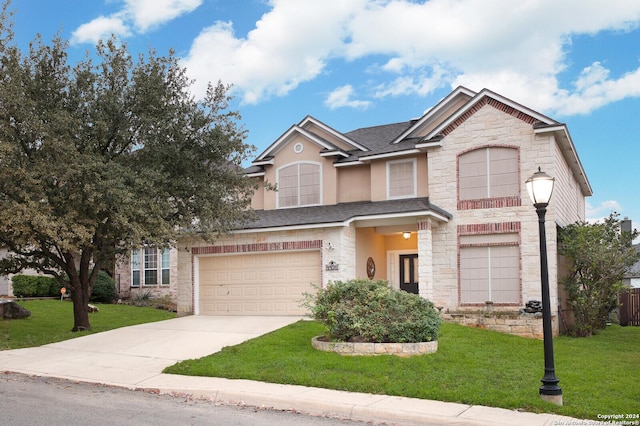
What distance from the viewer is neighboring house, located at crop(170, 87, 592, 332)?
19.0 meters

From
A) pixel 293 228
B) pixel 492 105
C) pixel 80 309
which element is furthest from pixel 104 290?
pixel 492 105


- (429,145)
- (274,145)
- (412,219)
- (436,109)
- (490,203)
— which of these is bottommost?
(412,219)

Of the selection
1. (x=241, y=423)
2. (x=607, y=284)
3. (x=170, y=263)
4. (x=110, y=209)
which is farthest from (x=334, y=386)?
(x=170, y=263)

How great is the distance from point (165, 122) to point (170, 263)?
14242mm

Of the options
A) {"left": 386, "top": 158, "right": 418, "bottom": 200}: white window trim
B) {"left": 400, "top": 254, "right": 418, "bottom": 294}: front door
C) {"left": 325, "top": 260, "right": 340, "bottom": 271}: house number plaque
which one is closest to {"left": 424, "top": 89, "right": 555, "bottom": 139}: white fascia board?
{"left": 386, "top": 158, "right": 418, "bottom": 200}: white window trim

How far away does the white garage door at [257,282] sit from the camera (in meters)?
20.3

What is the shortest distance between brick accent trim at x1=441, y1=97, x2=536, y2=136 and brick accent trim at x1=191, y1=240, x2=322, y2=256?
5.69 m

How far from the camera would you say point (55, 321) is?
73.5 feet

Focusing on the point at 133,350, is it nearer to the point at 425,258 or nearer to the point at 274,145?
the point at 425,258

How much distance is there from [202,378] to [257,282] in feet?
31.3

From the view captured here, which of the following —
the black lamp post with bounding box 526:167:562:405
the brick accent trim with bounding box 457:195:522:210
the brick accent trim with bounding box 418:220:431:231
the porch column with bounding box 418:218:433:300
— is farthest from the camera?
the brick accent trim with bounding box 418:220:431:231

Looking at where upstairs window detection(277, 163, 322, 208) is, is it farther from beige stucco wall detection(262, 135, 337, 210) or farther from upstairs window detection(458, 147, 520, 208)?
upstairs window detection(458, 147, 520, 208)

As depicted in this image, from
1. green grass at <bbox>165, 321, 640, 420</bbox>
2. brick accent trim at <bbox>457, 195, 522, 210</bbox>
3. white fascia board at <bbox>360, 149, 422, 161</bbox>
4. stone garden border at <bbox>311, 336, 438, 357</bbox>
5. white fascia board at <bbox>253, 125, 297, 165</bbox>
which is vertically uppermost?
white fascia board at <bbox>253, 125, 297, 165</bbox>

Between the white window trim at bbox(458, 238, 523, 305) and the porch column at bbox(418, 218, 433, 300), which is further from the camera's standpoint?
the porch column at bbox(418, 218, 433, 300)
